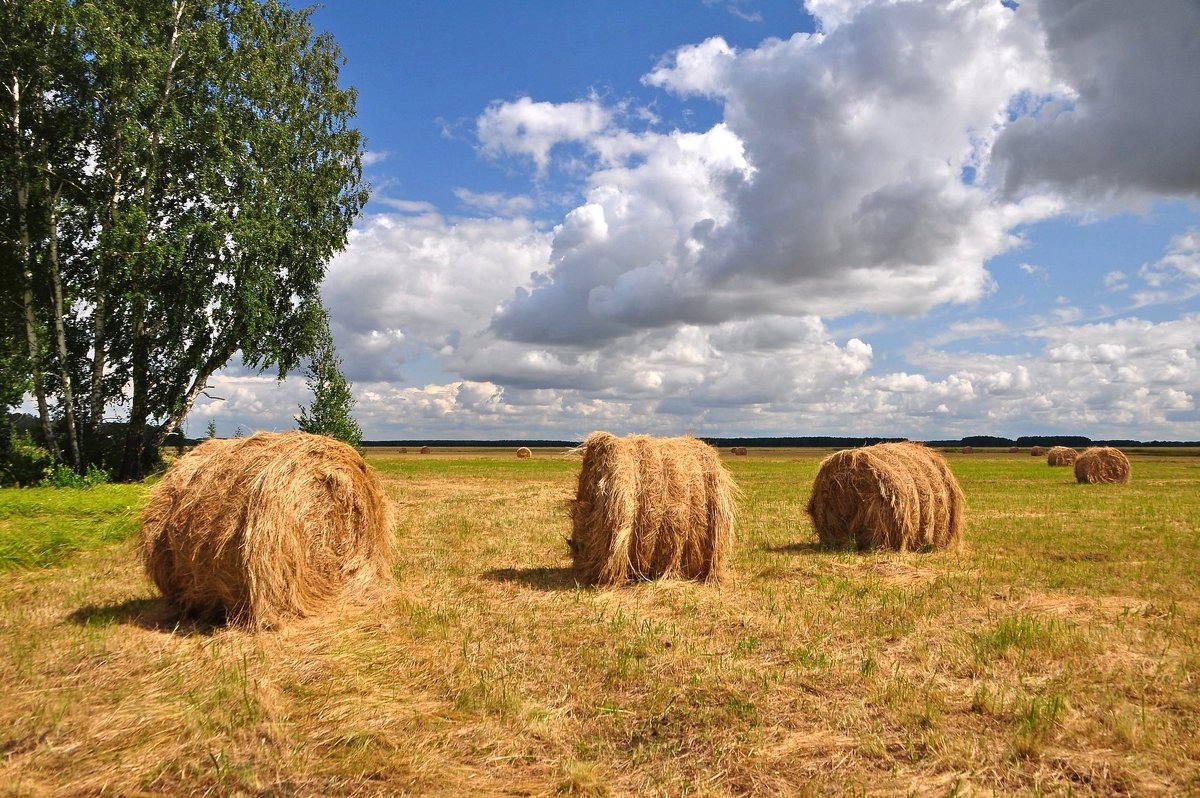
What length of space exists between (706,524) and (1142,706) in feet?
17.6

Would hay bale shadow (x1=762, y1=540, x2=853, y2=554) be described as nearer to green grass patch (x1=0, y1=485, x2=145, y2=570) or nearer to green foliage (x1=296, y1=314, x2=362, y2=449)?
green grass patch (x1=0, y1=485, x2=145, y2=570)

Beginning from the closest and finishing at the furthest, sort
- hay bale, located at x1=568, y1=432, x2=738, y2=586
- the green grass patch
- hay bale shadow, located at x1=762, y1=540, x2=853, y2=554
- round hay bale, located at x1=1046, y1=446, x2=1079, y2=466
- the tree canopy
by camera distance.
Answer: hay bale, located at x1=568, y1=432, x2=738, y2=586 < the green grass patch < hay bale shadow, located at x1=762, y1=540, x2=853, y2=554 < the tree canopy < round hay bale, located at x1=1046, y1=446, x2=1079, y2=466

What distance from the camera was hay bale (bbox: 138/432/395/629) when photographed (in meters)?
8.14

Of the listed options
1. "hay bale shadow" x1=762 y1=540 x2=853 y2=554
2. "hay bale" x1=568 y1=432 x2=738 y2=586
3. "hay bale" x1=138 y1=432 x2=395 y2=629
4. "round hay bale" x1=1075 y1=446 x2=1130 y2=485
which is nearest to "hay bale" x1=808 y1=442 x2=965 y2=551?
"hay bale shadow" x1=762 y1=540 x2=853 y2=554

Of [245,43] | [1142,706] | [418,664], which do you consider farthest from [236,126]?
[1142,706]

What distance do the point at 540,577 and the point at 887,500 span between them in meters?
6.40

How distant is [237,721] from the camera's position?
213 inches

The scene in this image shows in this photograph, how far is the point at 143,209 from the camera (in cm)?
2219

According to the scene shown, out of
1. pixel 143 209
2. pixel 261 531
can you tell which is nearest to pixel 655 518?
pixel 261 531

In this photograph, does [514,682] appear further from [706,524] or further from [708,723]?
[706,524]

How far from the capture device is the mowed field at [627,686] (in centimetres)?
470

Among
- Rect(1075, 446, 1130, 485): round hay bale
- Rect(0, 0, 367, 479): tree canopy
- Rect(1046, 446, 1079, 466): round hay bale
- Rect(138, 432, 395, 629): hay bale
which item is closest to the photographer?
Rect(138, 432, 395, 629): hay bale

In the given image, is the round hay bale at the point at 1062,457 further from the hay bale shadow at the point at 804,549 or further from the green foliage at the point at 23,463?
the green foliage at the point at 23,463

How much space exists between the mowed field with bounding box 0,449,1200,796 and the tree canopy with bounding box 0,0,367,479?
14177 mm
